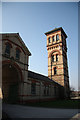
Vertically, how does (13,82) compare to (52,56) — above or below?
below

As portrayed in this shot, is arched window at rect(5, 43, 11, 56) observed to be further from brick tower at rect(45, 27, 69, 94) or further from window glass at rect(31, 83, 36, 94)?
brick tower at rect(45, 27, 69, 94)

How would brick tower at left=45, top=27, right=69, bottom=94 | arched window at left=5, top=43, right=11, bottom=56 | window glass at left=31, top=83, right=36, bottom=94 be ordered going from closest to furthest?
arched window at left=5, top=43, right=11, bottom=56, window glass at left=31, top=83, right=36, bottom=94, brick tower at left=45, top=27, right=69, bottom=94

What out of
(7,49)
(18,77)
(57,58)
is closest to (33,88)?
(18,77)

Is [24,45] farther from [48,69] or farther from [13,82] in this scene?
[48,69]

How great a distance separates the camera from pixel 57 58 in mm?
33906

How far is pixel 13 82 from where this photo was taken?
18734 millimetres

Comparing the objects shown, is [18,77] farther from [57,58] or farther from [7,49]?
[57,58]

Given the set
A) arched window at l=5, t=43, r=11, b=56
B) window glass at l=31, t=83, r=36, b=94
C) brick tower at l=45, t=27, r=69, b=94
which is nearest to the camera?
arched window at l=5, t=43, r=11, b=56

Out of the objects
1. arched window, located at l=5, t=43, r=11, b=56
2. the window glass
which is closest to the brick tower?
the window glass

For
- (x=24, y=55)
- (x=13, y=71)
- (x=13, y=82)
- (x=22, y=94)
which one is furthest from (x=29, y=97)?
(x=24, y=55)

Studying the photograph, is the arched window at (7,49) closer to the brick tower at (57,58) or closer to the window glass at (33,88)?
the window glass at (33,88)

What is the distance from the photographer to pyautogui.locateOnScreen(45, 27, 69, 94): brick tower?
31.9 m

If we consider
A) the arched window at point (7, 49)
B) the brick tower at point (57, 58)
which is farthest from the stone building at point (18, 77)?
the brick tower at point (57, 58)

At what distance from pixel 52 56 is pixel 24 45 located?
1676 centimetres
